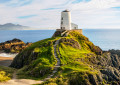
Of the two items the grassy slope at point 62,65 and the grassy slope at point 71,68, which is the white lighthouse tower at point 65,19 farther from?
the grassy slope at point 71,68

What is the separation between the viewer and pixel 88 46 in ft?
150

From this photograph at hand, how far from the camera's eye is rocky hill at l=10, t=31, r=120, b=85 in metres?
25.8

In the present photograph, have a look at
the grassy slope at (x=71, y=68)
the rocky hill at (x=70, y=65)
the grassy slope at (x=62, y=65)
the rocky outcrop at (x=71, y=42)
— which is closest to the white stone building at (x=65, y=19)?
the rocky hill at (x=70, y=65)

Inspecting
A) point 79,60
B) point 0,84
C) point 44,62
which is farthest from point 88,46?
point 0,84

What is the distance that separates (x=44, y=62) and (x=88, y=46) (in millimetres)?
18239

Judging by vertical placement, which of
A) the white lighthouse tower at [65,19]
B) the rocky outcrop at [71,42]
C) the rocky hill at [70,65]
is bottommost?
the rocky hill at [70,65]

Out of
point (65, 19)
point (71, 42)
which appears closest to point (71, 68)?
point (71, 42)

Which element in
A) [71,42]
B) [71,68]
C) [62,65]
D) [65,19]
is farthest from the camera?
[65,19]

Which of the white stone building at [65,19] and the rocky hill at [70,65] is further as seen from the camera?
the white stone building at [65,19]

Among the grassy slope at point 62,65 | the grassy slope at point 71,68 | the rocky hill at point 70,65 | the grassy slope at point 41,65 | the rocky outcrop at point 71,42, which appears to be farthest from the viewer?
the rocky outcrop at point 71,42

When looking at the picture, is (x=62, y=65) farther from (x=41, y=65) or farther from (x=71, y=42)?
(x=71, y=42)

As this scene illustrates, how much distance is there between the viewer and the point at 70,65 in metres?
30.2

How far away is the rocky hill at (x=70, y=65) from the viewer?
1016 inches

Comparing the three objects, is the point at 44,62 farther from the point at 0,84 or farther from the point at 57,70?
the point at 0,84
